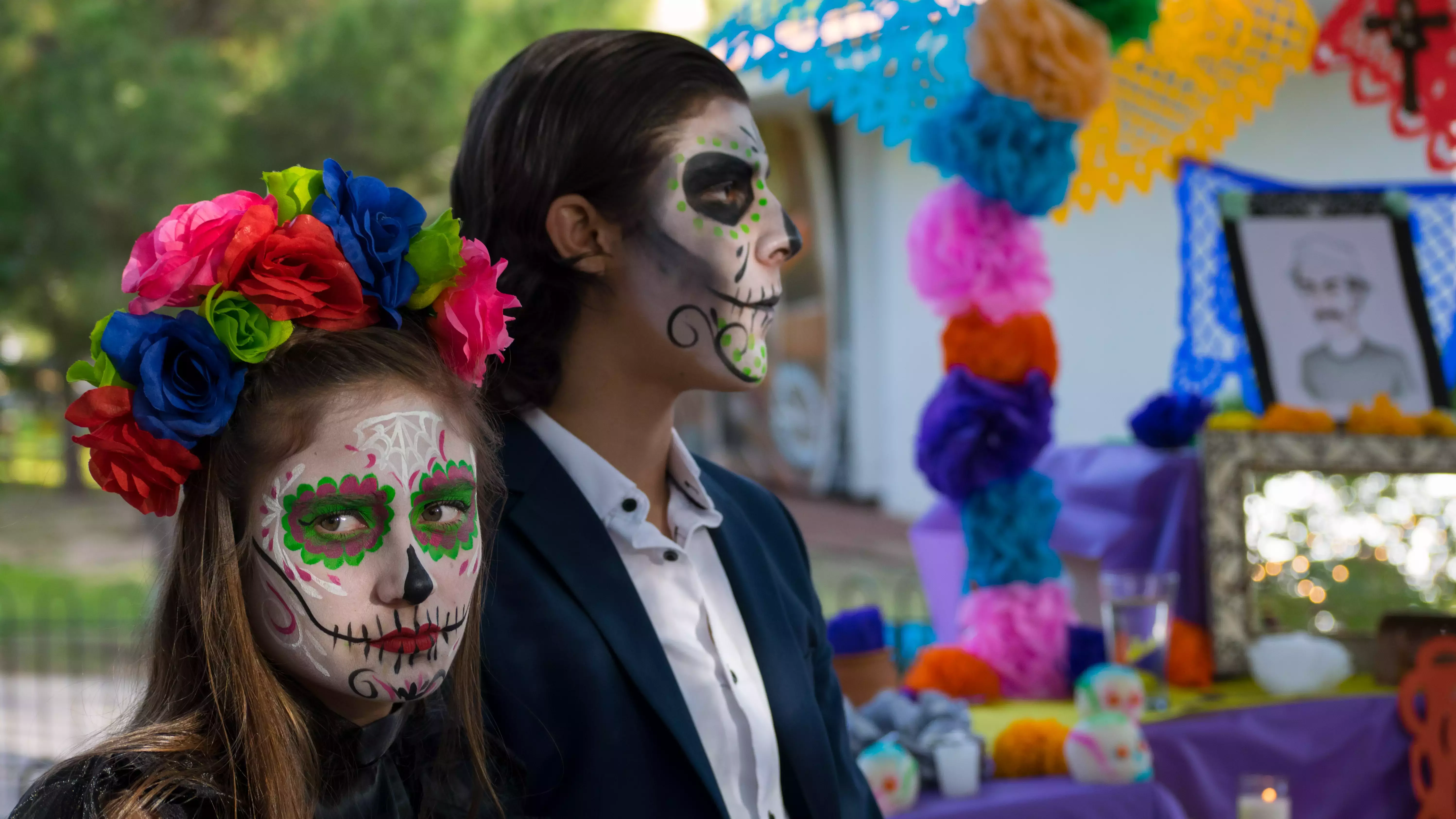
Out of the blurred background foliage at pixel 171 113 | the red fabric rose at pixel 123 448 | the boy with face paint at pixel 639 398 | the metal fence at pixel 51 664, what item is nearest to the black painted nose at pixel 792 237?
the boy with face paint at pixel 639 398

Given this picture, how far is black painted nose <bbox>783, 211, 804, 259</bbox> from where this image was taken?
1.84m

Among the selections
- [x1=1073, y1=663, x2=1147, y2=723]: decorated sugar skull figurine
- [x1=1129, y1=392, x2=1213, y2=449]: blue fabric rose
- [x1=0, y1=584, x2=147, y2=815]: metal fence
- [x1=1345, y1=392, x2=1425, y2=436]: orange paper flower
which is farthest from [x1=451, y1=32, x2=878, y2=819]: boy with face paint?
[x1=0, y1=584, x2=147, y2=815]: metal fence

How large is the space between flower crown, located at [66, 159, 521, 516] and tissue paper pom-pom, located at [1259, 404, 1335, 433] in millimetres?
2328

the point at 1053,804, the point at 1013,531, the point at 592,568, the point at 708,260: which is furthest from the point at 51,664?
the point at 708,260

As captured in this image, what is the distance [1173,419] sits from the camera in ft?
10.3

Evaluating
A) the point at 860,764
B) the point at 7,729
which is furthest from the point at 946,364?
the point at 7,729

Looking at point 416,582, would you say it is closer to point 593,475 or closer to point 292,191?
point 292,191

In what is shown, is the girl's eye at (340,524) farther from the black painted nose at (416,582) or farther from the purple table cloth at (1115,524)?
the purple table cloth at (1115,524)

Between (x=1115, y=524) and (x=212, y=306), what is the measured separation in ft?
7.80

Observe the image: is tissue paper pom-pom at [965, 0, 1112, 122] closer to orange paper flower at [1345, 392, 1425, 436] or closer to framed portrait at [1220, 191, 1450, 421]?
framed portrait at [1220, 191, 1450, 421]

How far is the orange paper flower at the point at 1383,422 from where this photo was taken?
9.82 feet

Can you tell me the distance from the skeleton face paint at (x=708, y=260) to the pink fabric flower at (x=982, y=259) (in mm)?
1132

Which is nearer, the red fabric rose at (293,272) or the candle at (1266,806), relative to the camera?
the red fabric rose at (293,272)

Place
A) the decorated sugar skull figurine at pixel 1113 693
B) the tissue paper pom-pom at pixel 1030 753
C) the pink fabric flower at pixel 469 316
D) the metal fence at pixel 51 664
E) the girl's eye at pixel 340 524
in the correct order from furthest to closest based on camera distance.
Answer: the metal fence at pixel 51 664 < the decorated sugar skull figurine at pixel 1113 693 < the tissue paper pom-pom at pixel 1030 753 < the pink fabric flower at pixel 469 316 < the girl's eye at pixel 340 524
